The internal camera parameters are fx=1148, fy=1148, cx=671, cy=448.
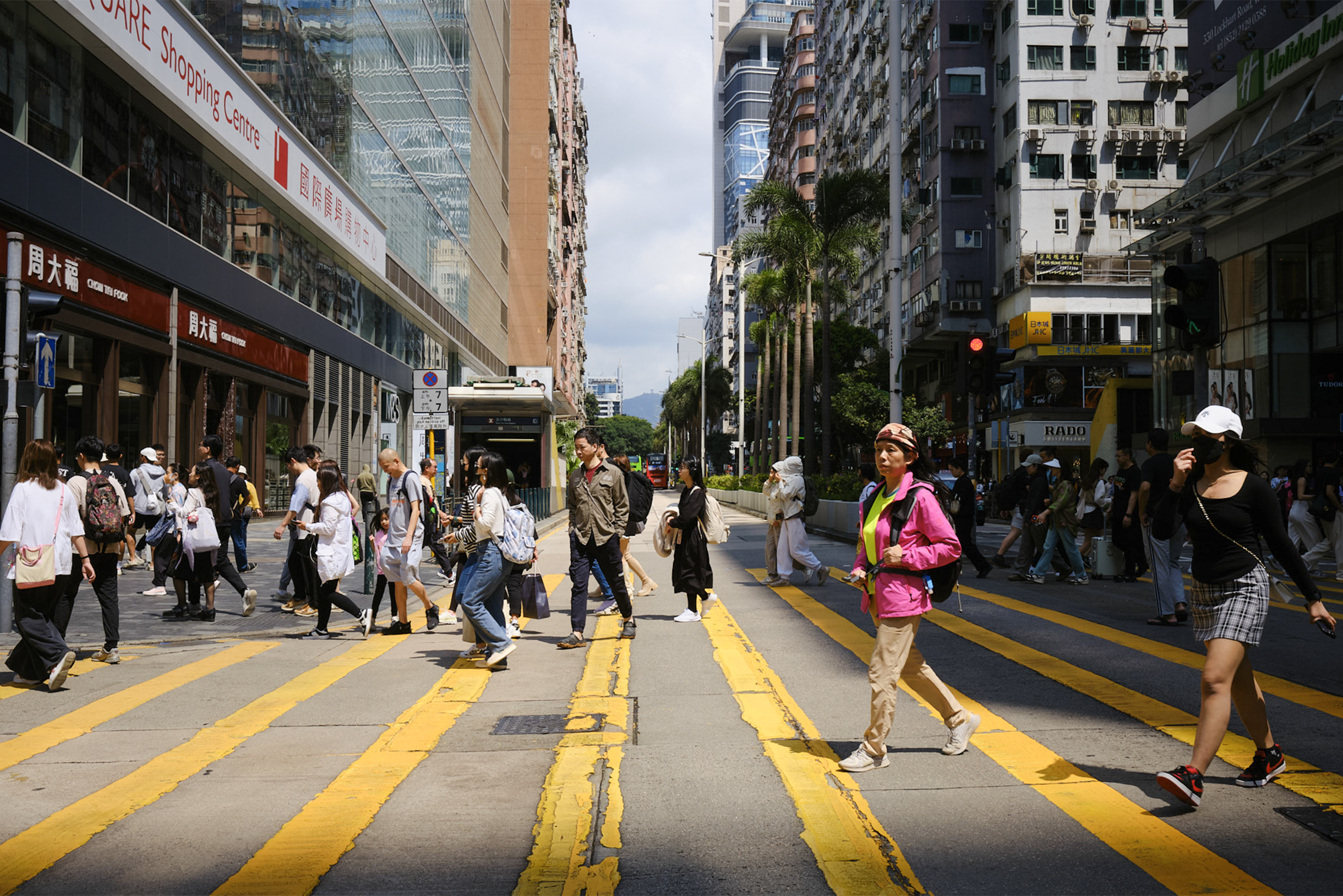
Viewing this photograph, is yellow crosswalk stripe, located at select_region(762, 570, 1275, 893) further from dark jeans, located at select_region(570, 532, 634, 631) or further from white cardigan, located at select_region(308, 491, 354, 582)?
white cardigan, located at select_region(308, 491, 354, 582)

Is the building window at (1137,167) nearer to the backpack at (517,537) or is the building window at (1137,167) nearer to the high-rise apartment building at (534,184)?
the high-rise apartment building at (534,184)

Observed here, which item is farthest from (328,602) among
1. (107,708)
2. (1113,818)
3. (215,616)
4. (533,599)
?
(1113,818)

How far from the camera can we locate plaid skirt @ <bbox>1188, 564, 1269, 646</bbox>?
194 inches

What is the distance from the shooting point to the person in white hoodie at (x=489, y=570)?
338 inches

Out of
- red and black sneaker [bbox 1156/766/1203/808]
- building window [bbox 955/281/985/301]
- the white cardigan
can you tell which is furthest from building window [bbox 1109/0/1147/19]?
red and black sneaker [bbox 1156/766/1203/808]

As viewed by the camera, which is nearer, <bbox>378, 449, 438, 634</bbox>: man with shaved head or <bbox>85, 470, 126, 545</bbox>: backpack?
<bbox>85, 470, 126, 545</bbox>: backpack

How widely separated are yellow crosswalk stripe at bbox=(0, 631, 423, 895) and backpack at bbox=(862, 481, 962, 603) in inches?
143

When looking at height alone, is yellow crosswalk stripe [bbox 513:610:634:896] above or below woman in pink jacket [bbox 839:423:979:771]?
below

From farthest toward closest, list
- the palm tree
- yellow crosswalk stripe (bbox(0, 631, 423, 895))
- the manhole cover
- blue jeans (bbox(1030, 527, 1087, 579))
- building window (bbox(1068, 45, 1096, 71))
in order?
1. building window (bbox(1068, 45, 1096, 71))
2. the palm tree
3. blue jeans (bbox(1030, 527, 1087, 579))
4. the manhole cover
5. yellow crosswalk stripe (bbox(0, 631, 423, 895))

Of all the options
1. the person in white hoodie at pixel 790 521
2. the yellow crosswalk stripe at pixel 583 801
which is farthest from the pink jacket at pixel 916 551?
the person in white hoodie at pixel 790 521

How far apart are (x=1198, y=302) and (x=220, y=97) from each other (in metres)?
18.8

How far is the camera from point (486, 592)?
8664 millimetres

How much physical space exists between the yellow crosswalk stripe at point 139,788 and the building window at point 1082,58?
163ft

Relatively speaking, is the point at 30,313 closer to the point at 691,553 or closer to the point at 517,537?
the point at 517,537
